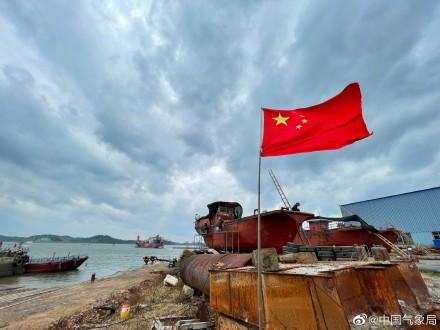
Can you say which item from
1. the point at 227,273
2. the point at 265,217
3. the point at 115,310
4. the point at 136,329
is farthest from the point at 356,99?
the point at 115,310

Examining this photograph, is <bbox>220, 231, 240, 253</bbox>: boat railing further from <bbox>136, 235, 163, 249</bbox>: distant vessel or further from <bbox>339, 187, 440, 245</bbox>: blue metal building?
<bbox>136, 235, 163, 249</bbox>: distant vessel

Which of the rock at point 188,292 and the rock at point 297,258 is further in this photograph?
the rock at point 188,292

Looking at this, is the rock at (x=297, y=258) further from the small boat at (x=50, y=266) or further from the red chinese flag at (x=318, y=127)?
the small boat at (x=50, y=266)

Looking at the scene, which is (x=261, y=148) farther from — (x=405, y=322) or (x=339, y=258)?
(x=339, y=258)

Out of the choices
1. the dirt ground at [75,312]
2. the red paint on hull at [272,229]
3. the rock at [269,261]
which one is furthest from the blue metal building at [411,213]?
the rock at [269,261]

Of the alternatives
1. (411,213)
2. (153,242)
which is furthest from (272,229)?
(153,242)

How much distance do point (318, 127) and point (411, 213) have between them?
1606 inches

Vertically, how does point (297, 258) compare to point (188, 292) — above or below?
above

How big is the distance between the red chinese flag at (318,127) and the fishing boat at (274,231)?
9.19 meters

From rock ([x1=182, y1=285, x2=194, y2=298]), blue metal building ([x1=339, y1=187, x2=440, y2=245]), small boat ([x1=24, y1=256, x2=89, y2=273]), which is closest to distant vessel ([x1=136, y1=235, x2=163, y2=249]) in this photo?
small boat ([x1=24, y1=256, x2=89, y2=273])

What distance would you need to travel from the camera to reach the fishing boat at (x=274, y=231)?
44.4 feet

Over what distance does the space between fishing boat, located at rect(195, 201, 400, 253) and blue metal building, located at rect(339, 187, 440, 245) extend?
2004 cm

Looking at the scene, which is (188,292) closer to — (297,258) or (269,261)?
(297,258)

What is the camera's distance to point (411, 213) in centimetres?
3431
